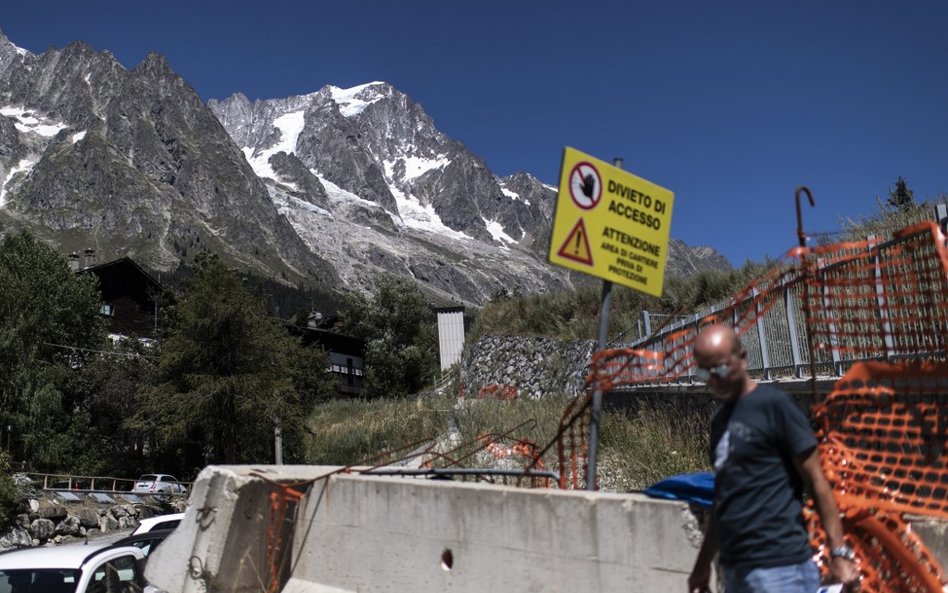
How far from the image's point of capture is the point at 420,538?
5.53m

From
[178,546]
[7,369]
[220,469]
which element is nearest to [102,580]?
[178,546]

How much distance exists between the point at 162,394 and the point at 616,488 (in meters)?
28.4

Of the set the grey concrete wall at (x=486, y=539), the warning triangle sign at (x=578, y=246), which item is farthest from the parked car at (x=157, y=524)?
the warning triangle sign at (x=578, y=246)

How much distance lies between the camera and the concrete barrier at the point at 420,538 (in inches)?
171

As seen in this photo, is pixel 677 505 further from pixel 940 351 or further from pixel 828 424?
pixel 940 351

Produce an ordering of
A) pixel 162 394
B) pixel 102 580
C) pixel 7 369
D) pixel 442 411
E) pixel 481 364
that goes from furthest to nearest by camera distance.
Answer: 1. pixel 7 369
2. pixel 162 394
3. pixel 481 364
4. pixel 442 411
5. pixel 102 580

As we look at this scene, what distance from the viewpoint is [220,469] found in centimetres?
618

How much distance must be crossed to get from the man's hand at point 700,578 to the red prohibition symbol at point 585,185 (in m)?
2.09

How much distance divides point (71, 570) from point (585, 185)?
5386 mm

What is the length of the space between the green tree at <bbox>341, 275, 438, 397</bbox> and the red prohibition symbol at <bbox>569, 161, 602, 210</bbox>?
171 feet

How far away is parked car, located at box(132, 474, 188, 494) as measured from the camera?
32625 millimetres

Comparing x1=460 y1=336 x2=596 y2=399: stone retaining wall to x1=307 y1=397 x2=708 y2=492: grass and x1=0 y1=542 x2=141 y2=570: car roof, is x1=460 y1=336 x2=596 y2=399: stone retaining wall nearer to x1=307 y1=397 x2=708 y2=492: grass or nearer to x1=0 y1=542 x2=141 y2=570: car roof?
x1=307 y1=397 x2=708 y2=492: grass

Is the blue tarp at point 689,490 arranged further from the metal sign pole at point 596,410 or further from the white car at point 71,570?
the white car at point 71,570

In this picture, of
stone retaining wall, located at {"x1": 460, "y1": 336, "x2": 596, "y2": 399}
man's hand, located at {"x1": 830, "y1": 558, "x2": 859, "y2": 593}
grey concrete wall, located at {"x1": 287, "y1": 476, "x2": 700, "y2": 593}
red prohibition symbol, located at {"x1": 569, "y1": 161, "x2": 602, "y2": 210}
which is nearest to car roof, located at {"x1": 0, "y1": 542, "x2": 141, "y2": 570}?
grey concrete wall, located at {"x1": 287, "y1": 476, "x2": 700, "y2": 593}
